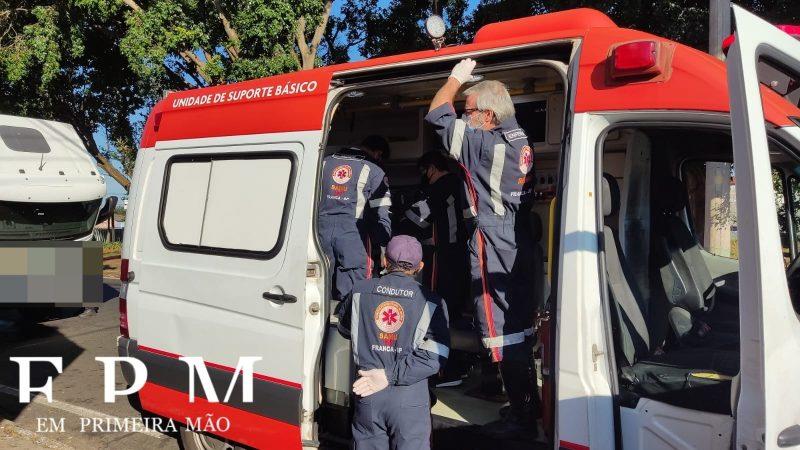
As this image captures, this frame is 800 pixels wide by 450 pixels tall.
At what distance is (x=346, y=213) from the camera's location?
3918 millimetres

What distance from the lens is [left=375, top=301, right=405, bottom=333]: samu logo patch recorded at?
2811 millimetres

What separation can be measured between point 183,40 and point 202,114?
7014 millimetres

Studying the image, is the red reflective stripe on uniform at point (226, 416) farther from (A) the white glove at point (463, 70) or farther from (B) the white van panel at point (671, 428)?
(A) the white glove at point (463, 70)

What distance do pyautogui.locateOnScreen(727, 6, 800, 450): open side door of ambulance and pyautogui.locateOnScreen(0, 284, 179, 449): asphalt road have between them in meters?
3.82

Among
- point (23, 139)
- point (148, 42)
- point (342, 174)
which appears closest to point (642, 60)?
point (342, 174)

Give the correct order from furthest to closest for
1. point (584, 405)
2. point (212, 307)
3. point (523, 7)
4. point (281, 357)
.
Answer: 1. point (523, 7)
2. point (212, 307)
3. point (281, 357)
4. point (584, 405)

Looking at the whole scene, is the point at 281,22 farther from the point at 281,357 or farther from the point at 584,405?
the point at 584,405

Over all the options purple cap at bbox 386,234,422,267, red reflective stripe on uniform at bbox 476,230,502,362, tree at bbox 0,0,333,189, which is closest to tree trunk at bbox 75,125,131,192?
tree at bbox 0,0,333,189

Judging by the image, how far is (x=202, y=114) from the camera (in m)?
3.71

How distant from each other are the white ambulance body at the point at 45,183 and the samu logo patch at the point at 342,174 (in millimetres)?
4540

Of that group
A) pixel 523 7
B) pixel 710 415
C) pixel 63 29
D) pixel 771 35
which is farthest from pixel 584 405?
pixel 63 29

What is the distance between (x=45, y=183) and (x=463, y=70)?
5.99 metres

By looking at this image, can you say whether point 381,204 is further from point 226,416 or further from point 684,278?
point 684,278

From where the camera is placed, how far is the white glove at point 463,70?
2.74 meters
